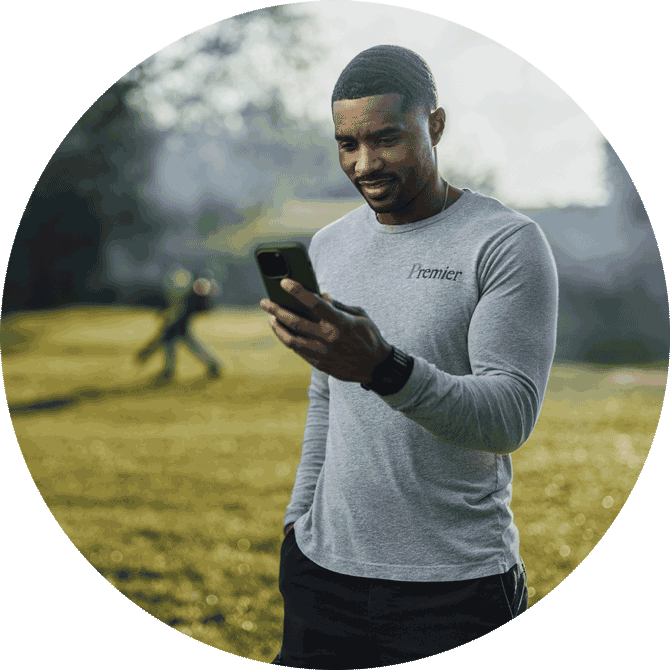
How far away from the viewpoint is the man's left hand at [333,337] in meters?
0.80

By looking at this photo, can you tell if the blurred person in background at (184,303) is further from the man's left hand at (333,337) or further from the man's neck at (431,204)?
the man's left hand at (333,337)

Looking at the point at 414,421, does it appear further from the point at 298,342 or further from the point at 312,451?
the point at 312,451

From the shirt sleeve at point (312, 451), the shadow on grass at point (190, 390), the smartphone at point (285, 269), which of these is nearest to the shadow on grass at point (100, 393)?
the shadow on grass at point (190, 390)

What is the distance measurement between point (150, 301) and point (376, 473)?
4.96 metres

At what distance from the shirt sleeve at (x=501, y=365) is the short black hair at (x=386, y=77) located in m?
0.33

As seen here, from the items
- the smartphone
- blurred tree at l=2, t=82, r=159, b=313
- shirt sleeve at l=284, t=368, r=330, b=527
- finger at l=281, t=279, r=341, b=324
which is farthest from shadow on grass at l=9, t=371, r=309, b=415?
finger at l=281, t=279, r=341, b=324

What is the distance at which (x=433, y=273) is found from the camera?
1.04 meters

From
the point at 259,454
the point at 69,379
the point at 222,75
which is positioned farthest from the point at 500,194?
the point at 69,379

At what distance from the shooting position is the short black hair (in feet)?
3.43

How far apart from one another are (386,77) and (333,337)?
513mm

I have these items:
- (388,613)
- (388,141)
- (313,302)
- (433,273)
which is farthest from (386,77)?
(388,613)

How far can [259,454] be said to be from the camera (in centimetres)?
518

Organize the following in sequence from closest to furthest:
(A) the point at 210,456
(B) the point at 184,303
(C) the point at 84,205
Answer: (C) the point at 84,205
(A) the point at 210,456
(B) the point at 184,303

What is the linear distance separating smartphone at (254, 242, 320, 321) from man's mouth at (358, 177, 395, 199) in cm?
27
